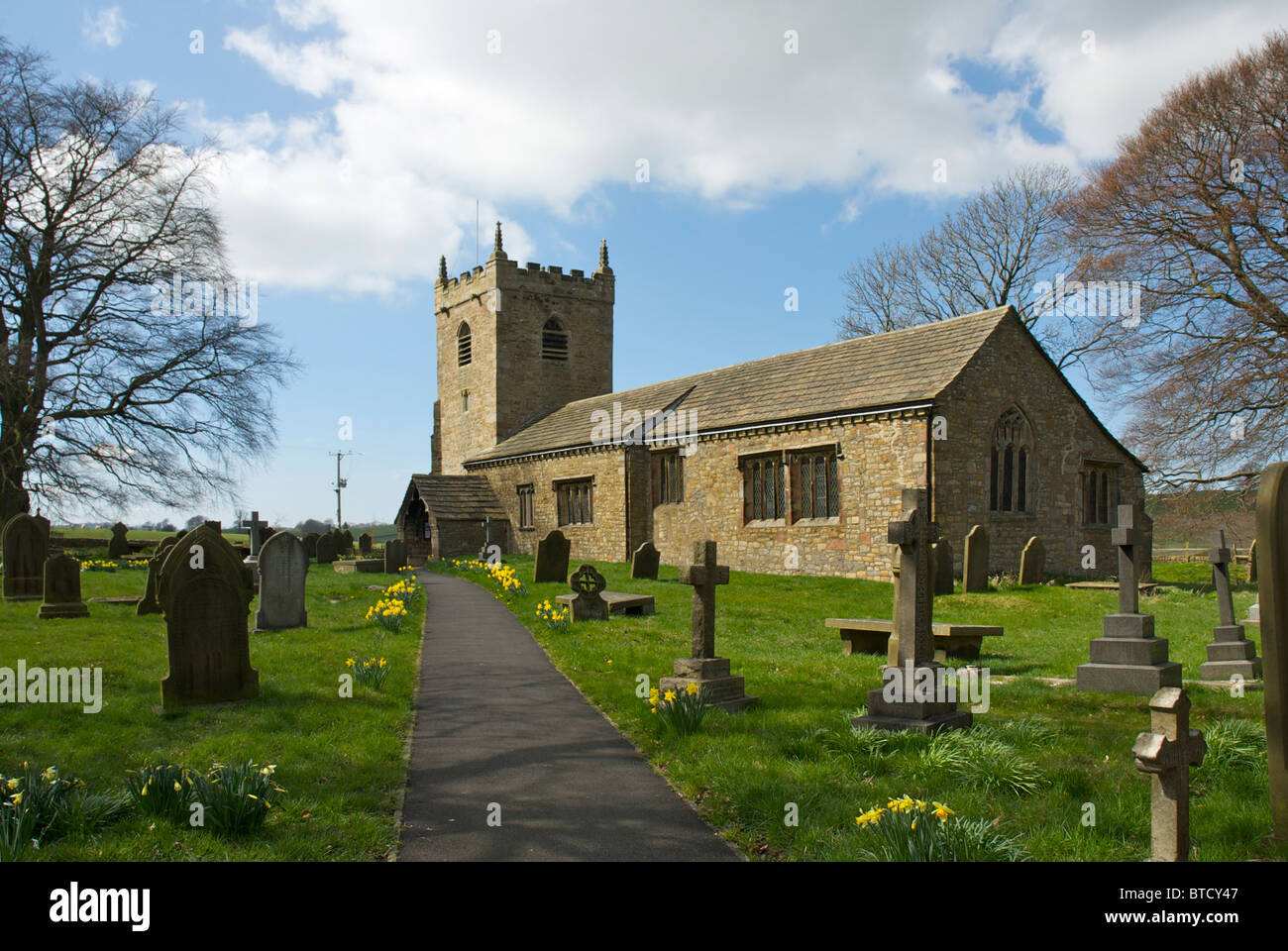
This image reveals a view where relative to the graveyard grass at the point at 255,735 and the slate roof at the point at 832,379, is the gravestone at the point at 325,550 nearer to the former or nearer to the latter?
the slate roof at the point at 832,379

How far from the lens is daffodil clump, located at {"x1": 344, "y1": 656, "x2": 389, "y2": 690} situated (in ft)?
26.7

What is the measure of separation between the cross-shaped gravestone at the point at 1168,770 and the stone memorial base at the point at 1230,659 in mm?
5980

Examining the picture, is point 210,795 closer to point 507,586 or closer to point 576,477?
point 507,586

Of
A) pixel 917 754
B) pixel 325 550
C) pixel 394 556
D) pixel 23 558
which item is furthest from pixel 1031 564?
pixel 325 550

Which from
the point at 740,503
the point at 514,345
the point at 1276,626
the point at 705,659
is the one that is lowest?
the point at 705,659

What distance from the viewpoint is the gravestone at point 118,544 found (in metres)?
25.4

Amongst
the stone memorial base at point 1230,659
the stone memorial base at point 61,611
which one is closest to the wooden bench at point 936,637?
the stone memorial base at point 1230,659

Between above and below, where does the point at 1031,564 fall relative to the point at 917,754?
above

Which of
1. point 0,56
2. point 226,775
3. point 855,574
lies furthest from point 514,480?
point 226,775

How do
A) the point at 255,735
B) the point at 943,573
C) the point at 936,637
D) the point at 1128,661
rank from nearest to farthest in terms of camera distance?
the point at 255,735 → the point at 1128,661 → the point at 936,637 → the point at 943,573

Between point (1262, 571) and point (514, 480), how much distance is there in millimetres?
29499

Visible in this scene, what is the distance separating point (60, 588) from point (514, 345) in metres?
25.9

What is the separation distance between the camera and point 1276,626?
4.44 metres

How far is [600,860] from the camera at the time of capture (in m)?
4.26
